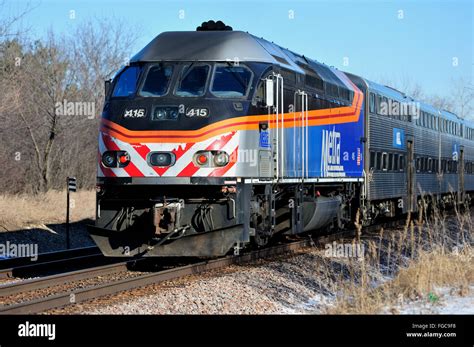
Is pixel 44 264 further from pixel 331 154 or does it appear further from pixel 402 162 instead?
pixel 402 162

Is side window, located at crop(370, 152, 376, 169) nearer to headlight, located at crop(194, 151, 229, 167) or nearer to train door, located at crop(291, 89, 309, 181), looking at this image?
train door, located at crop(291, 89, 309, 181)

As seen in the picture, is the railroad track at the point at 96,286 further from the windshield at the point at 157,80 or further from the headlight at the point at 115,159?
the windshield at the point at 157,80

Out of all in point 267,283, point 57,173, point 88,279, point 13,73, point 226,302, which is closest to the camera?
point 226,302

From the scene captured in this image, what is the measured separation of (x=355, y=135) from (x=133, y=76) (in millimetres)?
7877

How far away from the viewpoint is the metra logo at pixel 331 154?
637 inches

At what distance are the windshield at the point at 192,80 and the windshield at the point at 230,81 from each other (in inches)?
7.4

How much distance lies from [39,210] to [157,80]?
42.9ft

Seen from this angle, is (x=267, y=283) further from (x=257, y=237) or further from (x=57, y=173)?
(x=57, y=173)

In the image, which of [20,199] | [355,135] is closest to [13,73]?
[20,199]

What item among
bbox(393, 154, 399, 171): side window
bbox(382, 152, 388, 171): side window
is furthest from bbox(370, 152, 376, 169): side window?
bbox(393, 154, 399, 171): side window

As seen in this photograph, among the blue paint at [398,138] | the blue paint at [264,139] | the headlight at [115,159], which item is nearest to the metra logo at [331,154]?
the blue paint at [264,139]

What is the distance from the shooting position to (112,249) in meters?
12.1

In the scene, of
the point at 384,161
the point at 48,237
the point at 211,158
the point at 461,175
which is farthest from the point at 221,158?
the point at 461,175

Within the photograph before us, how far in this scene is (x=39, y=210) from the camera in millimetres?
24281
